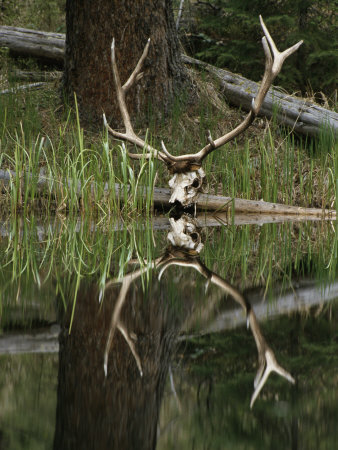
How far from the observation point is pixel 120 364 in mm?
1249

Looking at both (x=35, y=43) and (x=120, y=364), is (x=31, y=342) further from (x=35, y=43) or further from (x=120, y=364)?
(x=35, y=43)

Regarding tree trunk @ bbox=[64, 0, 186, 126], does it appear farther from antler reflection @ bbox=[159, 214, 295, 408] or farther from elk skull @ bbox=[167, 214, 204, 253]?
antler reflection @ bbox=[159, 214, 295, 408]

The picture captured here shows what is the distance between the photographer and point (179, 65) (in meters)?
6.06

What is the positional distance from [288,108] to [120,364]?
5.22m

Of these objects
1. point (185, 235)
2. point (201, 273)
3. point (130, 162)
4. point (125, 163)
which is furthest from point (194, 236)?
point (130, 162)

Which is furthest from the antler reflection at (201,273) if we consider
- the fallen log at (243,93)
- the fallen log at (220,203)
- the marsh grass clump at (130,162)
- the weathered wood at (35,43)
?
the weathered wood at (35,43)

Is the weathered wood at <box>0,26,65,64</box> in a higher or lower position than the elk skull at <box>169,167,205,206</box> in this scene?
higher

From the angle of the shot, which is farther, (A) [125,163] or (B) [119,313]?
(A) [125,163]

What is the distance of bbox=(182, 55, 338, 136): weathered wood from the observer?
19.9ft

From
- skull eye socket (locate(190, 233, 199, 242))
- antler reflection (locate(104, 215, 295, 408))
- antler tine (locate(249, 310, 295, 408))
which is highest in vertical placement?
antler tine (locate(249, 310, 295, 408))

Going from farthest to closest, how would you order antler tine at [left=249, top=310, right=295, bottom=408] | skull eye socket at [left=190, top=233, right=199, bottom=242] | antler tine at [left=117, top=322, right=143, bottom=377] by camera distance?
skull eye socket at [left=190, top=233, right=199, bottom=242] → antler tine at [left=117, top=322, right=143, bottom=377] → antler tine at [left=249, top=310, right=295, bottom=408]

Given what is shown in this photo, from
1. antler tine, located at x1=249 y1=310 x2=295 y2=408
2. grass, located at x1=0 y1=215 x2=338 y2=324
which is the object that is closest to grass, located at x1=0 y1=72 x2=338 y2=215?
grass, located at x1=0 y1=215 x2=338 y2=324

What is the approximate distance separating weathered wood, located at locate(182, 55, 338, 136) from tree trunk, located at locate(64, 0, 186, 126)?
80 cm

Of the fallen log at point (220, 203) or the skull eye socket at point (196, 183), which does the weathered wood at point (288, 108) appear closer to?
the fallen log at point (220, 203)
